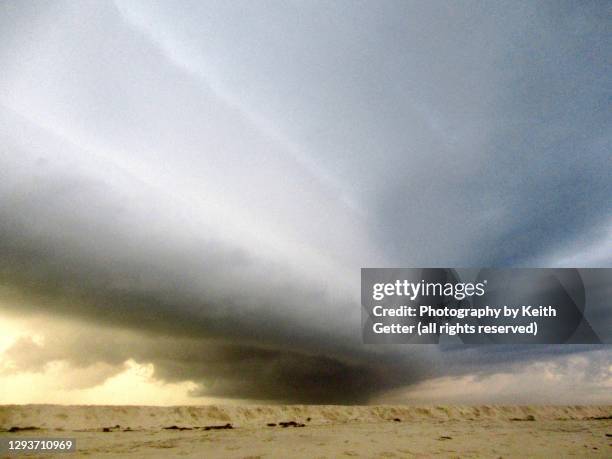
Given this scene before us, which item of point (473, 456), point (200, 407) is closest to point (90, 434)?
point (200, 407)

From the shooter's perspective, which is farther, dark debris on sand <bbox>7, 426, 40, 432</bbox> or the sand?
dark debris on sand <bbox>7, 426, 40, 432</bbox>

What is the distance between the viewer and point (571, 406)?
42.6 metres

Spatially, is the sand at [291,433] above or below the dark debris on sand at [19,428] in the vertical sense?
above

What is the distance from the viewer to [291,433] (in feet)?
63.1

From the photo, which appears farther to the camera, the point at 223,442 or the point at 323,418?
the point at 323,418

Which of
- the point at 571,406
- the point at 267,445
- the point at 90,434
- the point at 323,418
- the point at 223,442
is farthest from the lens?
the point at 571,406

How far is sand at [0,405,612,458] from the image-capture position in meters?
13.0

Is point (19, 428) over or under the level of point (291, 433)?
under

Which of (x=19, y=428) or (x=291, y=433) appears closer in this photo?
(x=291, y=433)

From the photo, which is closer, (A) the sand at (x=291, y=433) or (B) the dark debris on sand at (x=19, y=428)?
(A) the sand at (x=291, y=433)

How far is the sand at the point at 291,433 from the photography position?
13.0 meters

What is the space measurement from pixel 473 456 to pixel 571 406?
39456mm

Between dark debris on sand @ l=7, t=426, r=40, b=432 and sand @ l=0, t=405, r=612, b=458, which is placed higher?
sand @ l=0, t=405, r=612, b=458

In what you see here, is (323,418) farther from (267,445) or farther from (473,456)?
(473,456)
